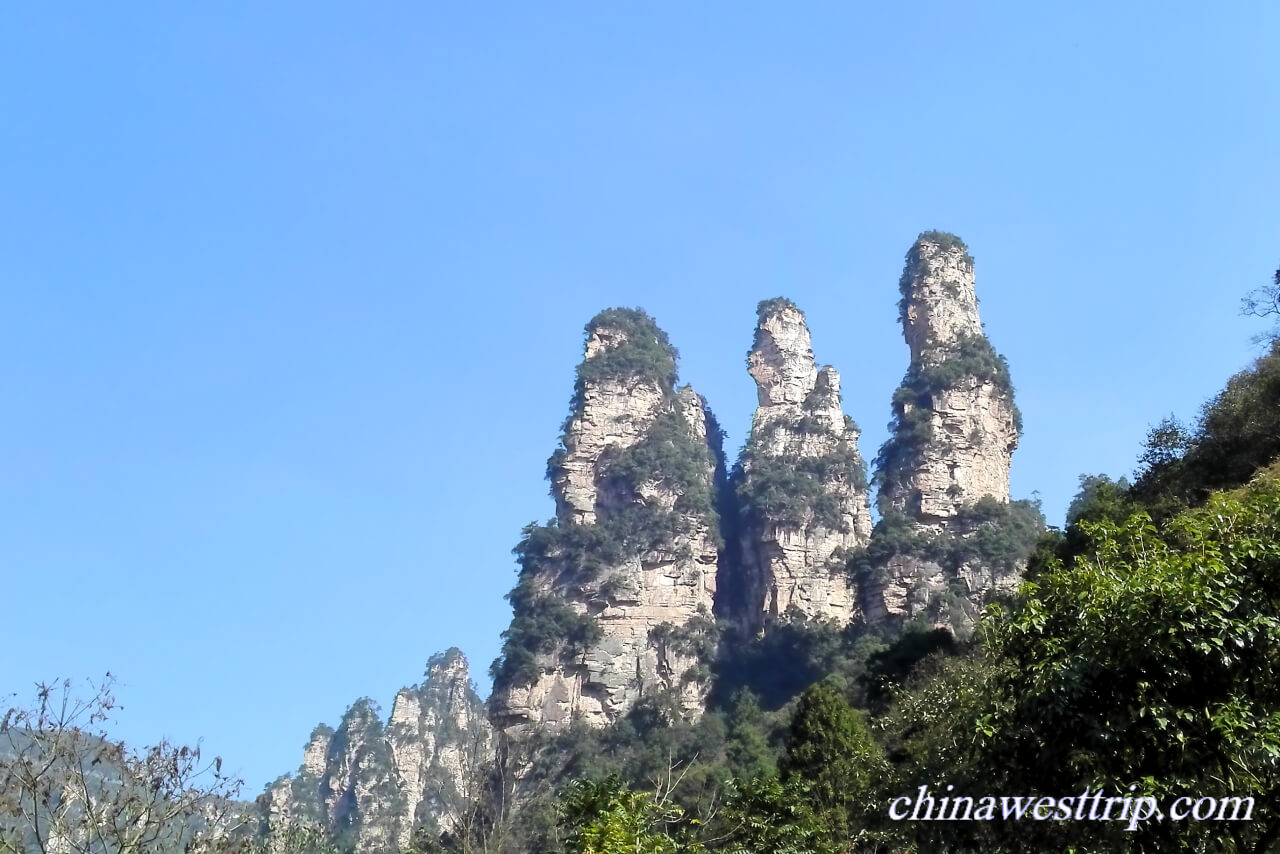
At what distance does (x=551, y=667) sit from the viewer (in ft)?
213

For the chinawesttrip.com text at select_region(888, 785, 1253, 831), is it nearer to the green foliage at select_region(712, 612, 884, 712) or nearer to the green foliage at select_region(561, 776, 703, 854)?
the green foliage at select_region(561, 776, 703, 854)

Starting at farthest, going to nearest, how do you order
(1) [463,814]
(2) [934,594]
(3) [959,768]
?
(2) [934,594], (1) [463,814], (3) [959,768]

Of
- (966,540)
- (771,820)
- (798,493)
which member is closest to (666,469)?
(798,493)

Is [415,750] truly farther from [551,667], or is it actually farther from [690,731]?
[690,731]

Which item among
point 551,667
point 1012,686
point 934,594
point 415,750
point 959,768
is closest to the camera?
point 1012,686

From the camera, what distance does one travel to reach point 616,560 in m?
68.4

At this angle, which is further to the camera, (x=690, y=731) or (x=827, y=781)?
(x=690, y=731)

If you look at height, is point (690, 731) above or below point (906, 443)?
below

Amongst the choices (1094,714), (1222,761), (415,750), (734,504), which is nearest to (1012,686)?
(1094,714)

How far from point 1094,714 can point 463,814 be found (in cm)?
1272

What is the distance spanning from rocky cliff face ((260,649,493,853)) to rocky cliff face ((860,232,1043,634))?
91.8 feet

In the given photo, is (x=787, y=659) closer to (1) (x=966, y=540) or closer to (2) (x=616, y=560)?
(1) (x=966, y=540)

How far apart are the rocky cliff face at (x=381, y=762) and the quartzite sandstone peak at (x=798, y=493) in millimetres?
19963

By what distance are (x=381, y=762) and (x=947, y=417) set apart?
150ft
